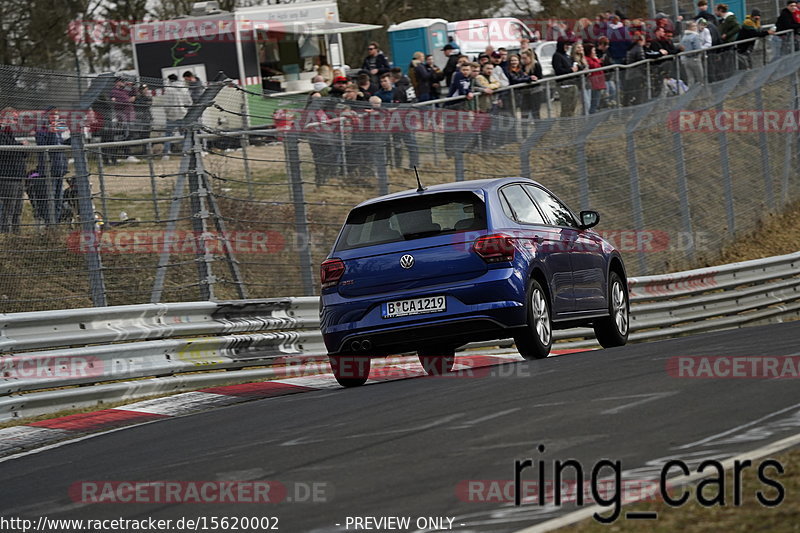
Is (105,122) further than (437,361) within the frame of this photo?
No

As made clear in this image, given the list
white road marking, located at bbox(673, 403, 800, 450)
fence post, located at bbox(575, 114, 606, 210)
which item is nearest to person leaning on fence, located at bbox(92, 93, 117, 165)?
white road marking, located at bbox(673, 403, 800, 450)

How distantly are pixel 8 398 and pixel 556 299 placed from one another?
14.3 ft

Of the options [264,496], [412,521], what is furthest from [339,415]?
[412,521]

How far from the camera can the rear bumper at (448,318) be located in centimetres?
1062

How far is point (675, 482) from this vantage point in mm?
5527

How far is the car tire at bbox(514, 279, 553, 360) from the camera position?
10898 mm

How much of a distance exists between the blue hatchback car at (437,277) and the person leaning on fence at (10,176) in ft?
8.31

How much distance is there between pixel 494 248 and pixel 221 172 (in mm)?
3960

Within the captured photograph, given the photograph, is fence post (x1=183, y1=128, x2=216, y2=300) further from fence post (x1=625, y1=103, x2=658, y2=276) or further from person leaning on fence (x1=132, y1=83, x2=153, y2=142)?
fence post (x1=625, y1=103, x2=658, y2=276)

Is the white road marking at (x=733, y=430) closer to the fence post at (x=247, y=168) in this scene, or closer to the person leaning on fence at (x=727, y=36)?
the fence post at (x=247, y=168)

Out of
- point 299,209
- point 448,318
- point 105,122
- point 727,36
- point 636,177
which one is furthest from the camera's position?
point 727,36

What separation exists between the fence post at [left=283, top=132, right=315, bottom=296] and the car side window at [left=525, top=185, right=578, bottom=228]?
9.03 feet

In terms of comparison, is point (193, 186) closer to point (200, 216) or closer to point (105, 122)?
point (200, 216)


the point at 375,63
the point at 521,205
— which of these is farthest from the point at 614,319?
the point at 375,63
